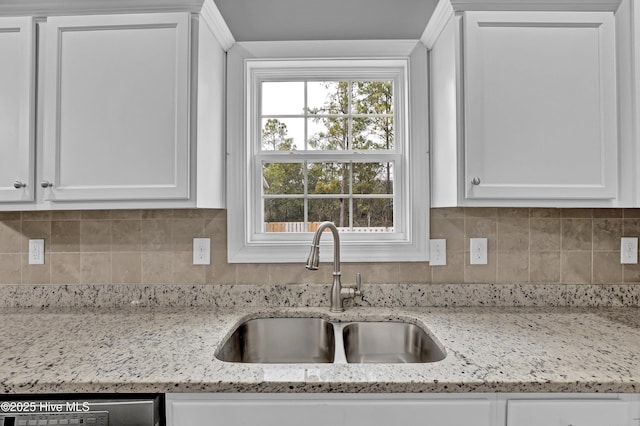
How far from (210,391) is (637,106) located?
68.4 inches

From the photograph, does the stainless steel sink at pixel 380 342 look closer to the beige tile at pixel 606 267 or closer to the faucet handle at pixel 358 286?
the faucet handle at pixel 358 286

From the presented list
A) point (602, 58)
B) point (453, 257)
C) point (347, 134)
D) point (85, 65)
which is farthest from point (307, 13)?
point (453, 257)

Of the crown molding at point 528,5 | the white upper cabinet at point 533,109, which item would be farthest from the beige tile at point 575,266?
the crown molding at point 528,5

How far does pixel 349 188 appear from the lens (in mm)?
1827

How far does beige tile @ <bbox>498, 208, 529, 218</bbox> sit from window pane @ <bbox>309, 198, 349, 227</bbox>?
720 millimetres

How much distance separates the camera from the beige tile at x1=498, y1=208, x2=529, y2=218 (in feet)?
5.52

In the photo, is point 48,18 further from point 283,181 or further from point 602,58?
point 602,58

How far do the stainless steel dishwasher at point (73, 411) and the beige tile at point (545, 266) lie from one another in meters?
1.62

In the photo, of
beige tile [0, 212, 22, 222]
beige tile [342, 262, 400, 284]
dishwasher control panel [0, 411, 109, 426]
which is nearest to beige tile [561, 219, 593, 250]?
beige tile [342, 262, 400, 284]

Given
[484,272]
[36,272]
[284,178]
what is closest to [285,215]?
[284,178]

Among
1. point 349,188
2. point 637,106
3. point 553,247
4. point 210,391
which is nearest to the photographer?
point 210,391

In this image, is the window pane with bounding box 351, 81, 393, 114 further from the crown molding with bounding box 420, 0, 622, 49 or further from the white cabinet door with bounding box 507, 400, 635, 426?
the white cabinet door with bounding box 507, 400, 635, 426

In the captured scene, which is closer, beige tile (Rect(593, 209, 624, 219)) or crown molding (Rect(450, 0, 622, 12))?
crown molding (Rect(450, 0, 622, 12))

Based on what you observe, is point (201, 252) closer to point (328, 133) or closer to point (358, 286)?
point (358, 286)
